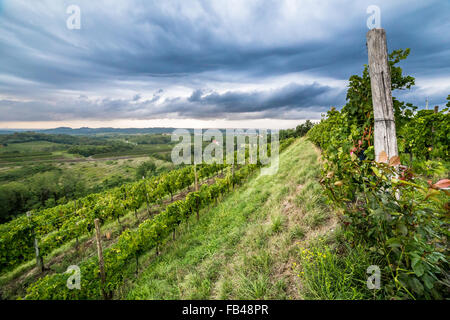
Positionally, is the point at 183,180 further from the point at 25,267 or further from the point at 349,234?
the point at 349,234

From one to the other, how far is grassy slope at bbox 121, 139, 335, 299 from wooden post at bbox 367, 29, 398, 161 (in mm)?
1648

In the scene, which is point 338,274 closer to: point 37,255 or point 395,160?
point 395,160

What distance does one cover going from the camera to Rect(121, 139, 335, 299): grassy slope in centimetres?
249

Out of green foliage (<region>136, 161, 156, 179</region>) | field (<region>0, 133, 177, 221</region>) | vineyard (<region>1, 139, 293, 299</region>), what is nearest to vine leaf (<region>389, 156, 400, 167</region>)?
vineyard (<region>1, 139, 293, 299</region>)

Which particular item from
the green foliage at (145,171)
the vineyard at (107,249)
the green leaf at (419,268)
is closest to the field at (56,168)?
the green foliage at (145,171)

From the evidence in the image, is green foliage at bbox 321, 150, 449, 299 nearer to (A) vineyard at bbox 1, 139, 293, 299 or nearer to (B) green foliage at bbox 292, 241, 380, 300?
(B) green foliage at bbox 292, 241, 380, 300

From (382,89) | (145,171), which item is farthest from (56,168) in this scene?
(382,89)

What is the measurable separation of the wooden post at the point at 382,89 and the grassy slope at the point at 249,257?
5.41 feet

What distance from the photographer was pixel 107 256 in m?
4.86

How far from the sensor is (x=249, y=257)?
10.2ft

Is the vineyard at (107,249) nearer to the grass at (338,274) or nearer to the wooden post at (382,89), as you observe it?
the grass at (338,274)

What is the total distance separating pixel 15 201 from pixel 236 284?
185ft

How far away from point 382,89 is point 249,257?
126 inches

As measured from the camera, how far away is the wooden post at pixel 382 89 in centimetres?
202
